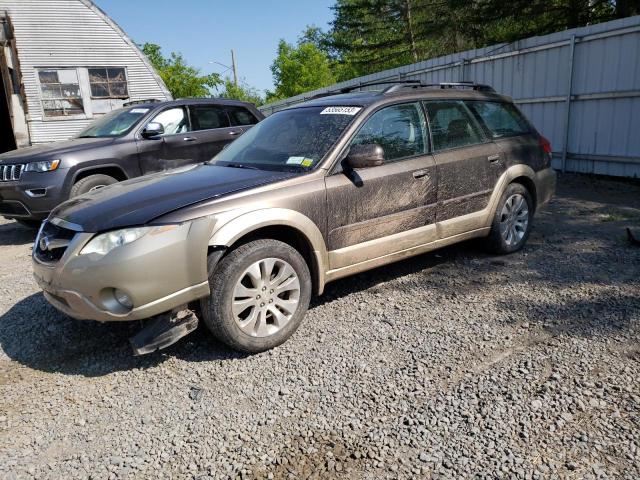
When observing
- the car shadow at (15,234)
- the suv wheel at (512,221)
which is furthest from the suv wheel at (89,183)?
the suv wheel at (512,221)

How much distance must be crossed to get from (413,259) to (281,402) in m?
2.70

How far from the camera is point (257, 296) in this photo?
10.7 feet

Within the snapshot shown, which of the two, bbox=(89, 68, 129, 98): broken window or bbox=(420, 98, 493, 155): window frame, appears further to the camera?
bbox=(89, 68, 129, 98): broken window

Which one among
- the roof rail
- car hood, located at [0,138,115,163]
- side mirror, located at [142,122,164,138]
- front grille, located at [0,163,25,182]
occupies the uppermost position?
the roof rail

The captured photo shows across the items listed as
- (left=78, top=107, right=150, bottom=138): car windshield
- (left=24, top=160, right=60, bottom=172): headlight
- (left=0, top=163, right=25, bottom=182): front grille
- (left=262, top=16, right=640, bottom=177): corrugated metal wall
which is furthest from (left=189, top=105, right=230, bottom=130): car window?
(left=262, top=16, right=640, bottom=177): corrugated metal wall

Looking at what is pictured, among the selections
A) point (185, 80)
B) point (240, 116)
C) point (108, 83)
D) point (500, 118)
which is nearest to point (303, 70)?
point (185, 80)

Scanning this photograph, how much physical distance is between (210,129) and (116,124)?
1425mm

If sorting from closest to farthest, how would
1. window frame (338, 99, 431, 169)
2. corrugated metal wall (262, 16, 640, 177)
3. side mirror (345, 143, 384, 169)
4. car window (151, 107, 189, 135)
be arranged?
side mirror (345, 143, 384, 169) < window frame (338, 99, 431, 169) < car window (151, 107, 189, 135) < corrugated metal wall (262, 16, 640, 177)

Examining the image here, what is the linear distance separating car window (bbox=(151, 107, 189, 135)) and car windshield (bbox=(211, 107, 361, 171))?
3550 mm

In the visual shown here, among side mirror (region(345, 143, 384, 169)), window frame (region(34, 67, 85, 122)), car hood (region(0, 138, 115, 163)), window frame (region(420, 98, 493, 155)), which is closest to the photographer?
side mirror (region(345, 143, 384, 169))

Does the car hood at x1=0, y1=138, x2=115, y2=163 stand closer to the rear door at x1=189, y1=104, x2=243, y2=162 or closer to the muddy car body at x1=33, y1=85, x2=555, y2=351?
the rear door at x1=189, y1=104, x2=243, y2=162

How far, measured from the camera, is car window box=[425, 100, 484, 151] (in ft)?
14.3

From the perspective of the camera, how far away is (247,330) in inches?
128

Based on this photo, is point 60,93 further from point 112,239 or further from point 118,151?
point 112,239
